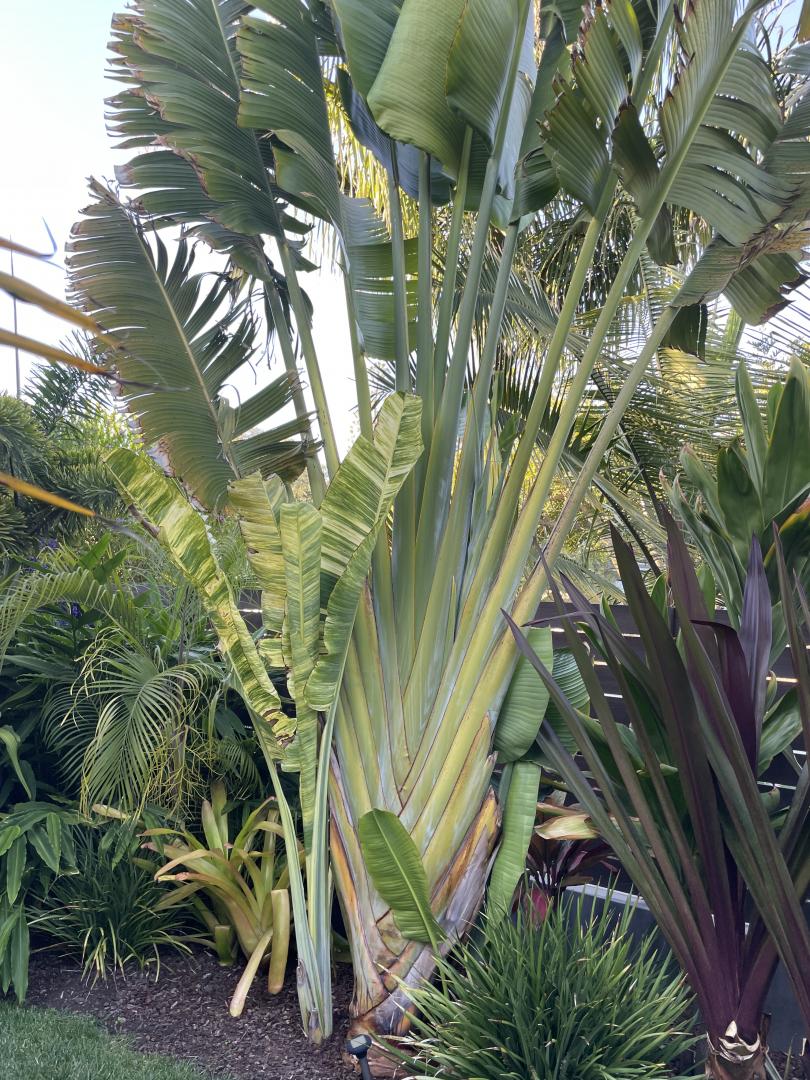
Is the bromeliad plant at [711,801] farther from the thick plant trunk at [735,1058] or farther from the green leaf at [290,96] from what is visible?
the green leaf at [290,96]

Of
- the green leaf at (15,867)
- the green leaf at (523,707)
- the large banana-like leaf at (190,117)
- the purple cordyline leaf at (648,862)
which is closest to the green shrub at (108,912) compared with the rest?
the green leaf at (15,867)

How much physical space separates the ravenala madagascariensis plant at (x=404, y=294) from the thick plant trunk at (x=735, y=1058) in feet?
3.22

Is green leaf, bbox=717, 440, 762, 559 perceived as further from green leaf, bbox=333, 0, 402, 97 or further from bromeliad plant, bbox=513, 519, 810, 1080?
green leaf, bbox=333, 0, 402, 97

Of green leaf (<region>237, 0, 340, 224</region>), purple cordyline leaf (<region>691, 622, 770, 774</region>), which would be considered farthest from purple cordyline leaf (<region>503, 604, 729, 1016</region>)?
green leaf (<region>237, 0, 340, 224</region>)

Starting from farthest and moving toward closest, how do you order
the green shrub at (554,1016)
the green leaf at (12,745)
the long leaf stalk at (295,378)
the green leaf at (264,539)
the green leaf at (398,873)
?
1. the long leaf stalk at (295,378)
2. the green leaf at (12,745)
3. the green leaf at (264,539)
4. the green leaf at (398,873)
5. the green shrub at (554,1016)

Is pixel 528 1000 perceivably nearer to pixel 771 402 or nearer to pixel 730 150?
pixel 771 402

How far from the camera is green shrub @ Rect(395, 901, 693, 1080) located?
8.04ft

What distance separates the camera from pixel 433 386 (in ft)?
12.3

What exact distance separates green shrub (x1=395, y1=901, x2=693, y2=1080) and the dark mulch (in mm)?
601

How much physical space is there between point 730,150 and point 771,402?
116cm

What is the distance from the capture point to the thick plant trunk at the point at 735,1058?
2.50 m

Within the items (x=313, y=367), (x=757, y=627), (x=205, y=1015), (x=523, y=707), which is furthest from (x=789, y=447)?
(x=205, y=1015)

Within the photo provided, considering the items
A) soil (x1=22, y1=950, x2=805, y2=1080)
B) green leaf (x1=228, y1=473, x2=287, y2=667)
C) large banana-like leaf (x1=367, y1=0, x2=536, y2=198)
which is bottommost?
soil (x1=22, y1=950, x2=805, y2=1080)

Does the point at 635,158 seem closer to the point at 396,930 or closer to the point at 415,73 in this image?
the point at 415,73
